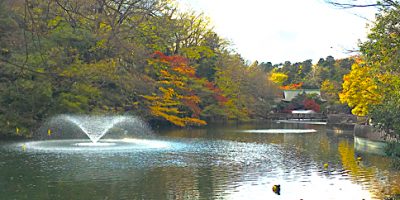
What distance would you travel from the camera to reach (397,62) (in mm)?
11984

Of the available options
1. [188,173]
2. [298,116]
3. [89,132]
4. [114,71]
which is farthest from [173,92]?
[298,116]

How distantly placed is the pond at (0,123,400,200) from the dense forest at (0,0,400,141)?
256 cm

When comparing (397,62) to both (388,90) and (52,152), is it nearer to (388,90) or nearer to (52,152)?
(388,90)

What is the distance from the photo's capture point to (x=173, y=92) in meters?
37.1

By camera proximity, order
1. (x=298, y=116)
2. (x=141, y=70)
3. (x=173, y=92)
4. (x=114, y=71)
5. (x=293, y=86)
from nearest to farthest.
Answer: (x=114, y=71) → (x=141, y=70) → (x=173, y=92) → (x=298, y=116) → (x=293, y=86)

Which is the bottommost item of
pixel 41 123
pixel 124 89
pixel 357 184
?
pixel 357 184

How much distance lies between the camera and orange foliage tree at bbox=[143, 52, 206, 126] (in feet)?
115

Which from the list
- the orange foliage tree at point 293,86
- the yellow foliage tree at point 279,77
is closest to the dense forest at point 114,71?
the orange foliage tree at point 293,86

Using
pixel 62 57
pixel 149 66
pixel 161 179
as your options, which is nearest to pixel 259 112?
pixel 149 66

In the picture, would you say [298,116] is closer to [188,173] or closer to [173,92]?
[173,92]

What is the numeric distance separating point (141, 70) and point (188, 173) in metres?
15.8

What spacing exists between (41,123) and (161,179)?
14.6m

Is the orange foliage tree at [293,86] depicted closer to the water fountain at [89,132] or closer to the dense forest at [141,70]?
the dense forest at [141,70]

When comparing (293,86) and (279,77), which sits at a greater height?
(279,77)
